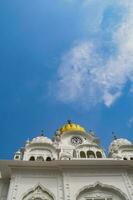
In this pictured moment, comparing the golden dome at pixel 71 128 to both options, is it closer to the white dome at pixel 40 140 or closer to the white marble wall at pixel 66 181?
the white dome at pixel 40 140

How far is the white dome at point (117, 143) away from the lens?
2587cm

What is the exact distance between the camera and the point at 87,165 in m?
20.6

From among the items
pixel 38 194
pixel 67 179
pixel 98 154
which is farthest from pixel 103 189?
pixel 98 154

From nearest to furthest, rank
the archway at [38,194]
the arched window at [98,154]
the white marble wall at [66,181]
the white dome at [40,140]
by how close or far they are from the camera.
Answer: the archway at [38,194] < the white marble wall at [66,181] < the arched window at [98,154] < the white dome at [40,140]

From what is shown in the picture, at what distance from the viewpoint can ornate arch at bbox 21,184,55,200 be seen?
1859 cm

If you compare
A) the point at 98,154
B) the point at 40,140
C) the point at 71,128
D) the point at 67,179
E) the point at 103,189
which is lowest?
the point at 103,189

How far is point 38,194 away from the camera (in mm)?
18828

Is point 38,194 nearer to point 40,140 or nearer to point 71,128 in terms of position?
point 40,140

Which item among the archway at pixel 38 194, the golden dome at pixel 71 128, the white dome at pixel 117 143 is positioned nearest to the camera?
the archway at pixel 38 194

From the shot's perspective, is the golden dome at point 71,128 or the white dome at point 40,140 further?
the golden dome at point 71,128

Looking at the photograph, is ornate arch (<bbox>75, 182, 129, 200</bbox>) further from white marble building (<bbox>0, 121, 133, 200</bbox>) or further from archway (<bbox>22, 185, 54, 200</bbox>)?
archway (<bbox>22, 185, 54, 200</bbox>)

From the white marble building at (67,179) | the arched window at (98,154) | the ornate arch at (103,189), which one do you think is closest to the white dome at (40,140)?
the white marble building at (67,179)

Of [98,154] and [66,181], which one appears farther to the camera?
[98,154]

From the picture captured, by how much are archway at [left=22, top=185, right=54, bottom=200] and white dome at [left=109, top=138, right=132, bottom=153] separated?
8.29m
